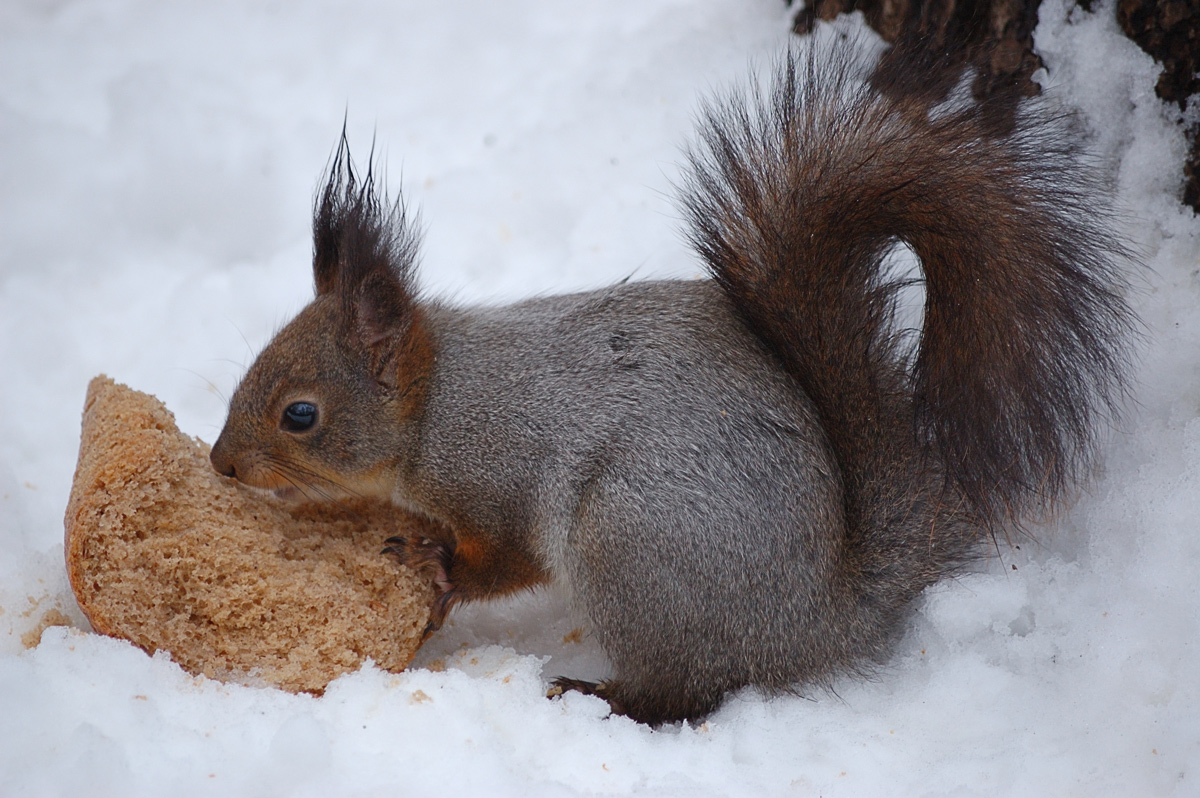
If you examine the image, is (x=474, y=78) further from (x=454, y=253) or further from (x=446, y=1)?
(x=454, y=253)

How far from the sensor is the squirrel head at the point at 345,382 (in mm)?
1891

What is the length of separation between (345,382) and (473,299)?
0.65 meters

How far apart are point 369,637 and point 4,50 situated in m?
2.32

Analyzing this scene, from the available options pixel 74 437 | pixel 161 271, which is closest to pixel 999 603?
pixel 74 437

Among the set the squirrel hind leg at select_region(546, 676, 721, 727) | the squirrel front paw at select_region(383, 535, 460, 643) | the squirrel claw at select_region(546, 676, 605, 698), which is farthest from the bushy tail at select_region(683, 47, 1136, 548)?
the squirrel front paw at select_region(383, 535, 460, 643)

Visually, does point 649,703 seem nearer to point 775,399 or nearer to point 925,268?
point 775,399

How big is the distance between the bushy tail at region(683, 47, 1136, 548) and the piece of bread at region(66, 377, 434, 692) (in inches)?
32.5

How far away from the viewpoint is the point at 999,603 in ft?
5.87

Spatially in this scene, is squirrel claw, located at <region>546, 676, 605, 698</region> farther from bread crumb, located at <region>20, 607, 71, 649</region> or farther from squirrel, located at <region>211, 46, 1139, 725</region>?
bread crumb, located at <region>20, 607, 71, 649</region>

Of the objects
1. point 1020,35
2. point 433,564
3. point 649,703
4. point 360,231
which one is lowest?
point 649,703

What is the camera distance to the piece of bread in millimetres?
1646

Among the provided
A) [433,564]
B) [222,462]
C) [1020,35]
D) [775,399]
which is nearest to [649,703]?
[433,564]

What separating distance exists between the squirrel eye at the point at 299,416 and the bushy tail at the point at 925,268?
0.78 meters

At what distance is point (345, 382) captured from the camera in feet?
6.32
